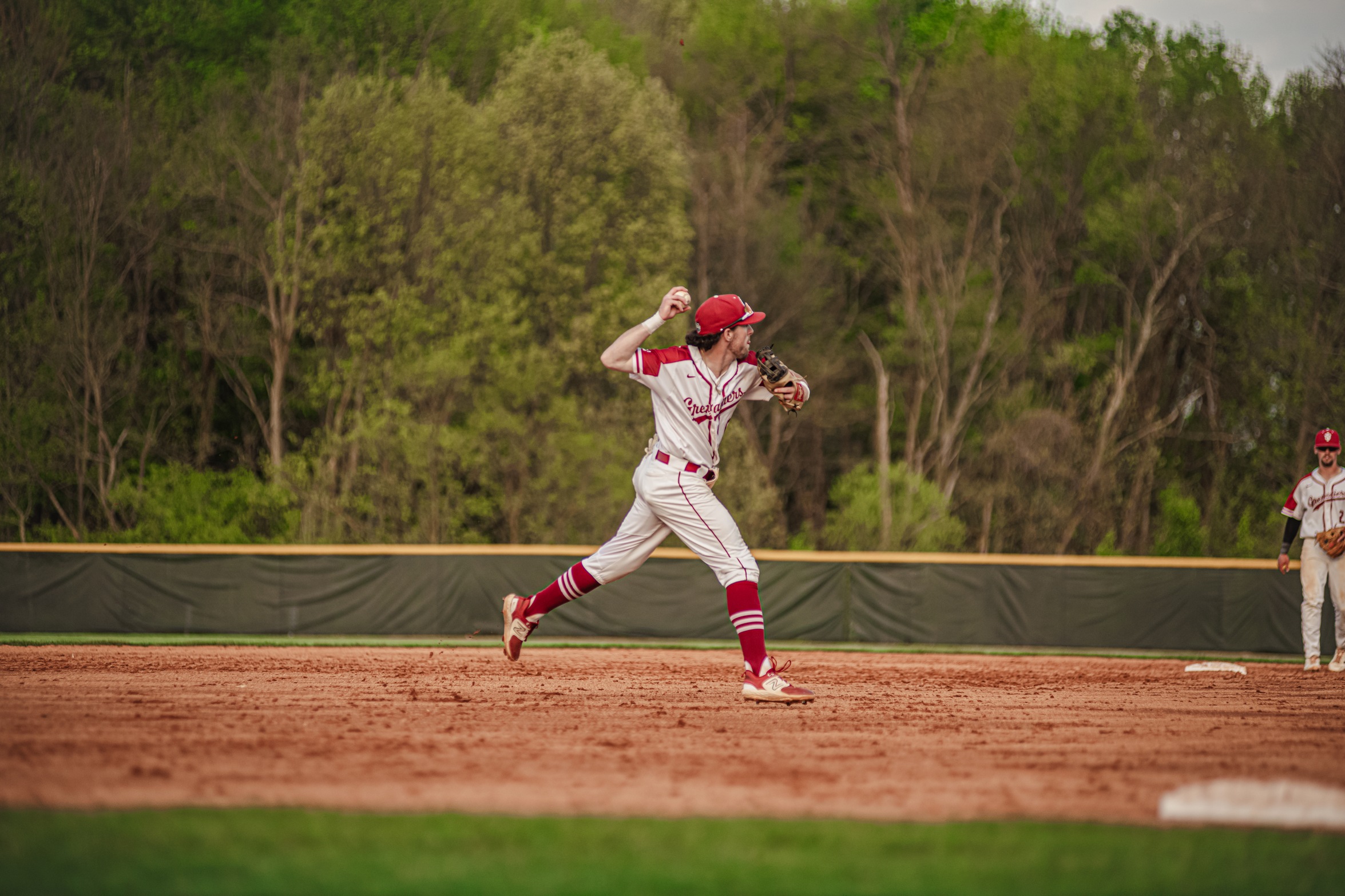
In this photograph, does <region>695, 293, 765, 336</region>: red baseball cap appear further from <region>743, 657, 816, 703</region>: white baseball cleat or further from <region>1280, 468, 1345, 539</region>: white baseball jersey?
<region>1280, 468, 1345, 539</region>: white baseball jersey

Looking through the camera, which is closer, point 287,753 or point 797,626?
point 287,753

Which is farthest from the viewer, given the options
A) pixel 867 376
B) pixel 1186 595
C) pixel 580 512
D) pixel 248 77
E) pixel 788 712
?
pixel 867 376

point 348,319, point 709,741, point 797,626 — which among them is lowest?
point 797,626

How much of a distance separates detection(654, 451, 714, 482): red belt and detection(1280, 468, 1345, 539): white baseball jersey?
22.5ft

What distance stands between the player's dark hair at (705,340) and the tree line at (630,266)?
21.5 meters

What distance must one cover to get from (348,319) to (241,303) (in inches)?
149

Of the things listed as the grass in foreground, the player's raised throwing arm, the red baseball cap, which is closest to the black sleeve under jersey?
the red baseball cap

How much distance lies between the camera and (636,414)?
2919cm

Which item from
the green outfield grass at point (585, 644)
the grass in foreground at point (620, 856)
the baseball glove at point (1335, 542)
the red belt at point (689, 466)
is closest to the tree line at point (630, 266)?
the green outfield grass at point (585, 644)

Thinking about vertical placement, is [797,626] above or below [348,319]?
below

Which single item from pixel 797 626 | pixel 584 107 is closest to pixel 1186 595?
pixel 797 626

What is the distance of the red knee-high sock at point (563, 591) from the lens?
7.66 m

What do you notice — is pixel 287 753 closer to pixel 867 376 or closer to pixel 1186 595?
pixel 1186 595

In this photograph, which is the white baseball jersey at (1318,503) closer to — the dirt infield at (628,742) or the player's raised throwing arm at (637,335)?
the dirt infield at (628,742)
